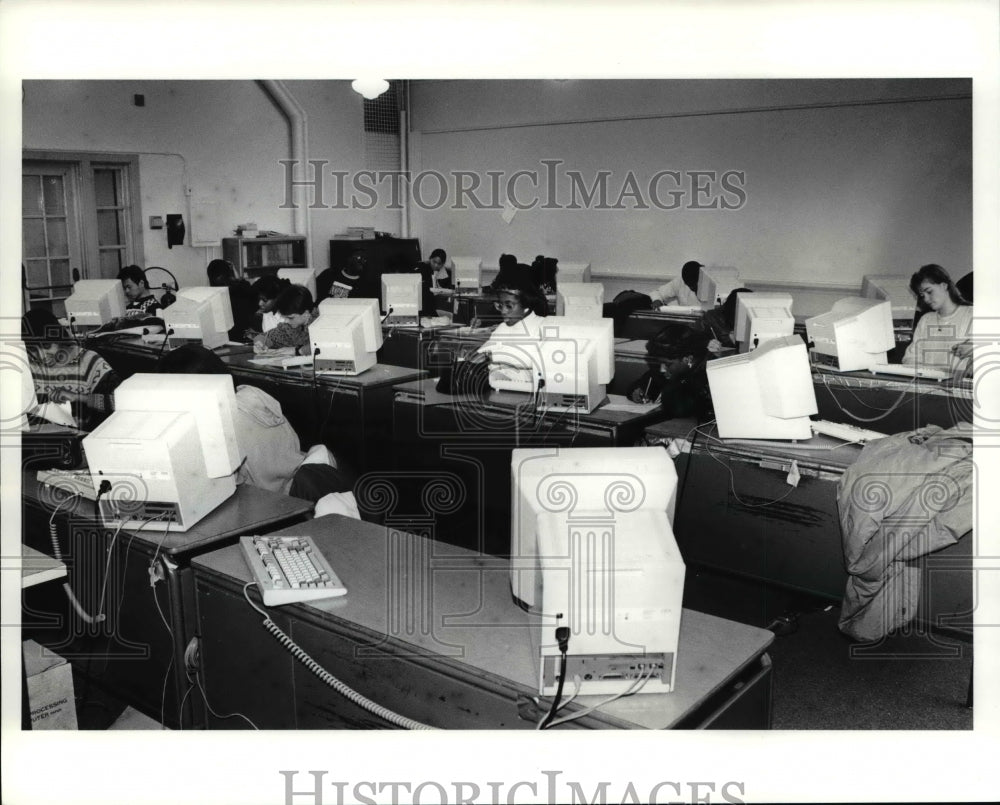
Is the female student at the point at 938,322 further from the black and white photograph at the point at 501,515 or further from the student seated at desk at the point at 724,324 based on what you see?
the student seated at desk at the point at 724,324

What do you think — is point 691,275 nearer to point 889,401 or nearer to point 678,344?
point 678,344

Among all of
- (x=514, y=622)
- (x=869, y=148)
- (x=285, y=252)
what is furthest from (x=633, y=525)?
(x=285, y=252)

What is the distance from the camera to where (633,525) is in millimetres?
1720

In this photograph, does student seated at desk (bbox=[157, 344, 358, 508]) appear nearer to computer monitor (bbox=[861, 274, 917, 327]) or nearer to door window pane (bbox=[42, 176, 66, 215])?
computer monitor (bbox=[861, 274, 917, 327])

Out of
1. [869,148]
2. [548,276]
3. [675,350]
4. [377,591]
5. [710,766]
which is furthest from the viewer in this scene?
[548,276]

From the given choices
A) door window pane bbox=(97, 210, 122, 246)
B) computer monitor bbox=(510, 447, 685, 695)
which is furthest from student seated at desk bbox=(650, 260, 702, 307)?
computer monitor bbox=(510, 447, 685, 695)

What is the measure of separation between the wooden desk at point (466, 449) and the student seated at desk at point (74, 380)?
4.19 ft

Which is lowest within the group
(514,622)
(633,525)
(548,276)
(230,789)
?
(230,789)

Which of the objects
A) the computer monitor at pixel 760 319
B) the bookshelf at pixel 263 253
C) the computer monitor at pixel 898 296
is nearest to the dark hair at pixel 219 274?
the bookshelf at pixel 263 253

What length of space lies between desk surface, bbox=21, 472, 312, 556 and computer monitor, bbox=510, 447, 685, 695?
100 cm

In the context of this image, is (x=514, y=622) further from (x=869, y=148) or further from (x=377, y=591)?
(x=869, y=148)

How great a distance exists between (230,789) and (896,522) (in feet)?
6.51

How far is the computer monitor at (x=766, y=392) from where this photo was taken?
3.16 meters

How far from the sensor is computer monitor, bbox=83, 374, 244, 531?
7.69 ft
